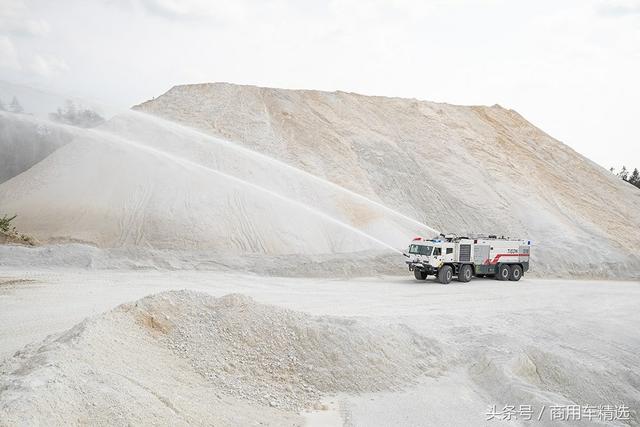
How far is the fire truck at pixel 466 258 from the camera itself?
2352 centimetres

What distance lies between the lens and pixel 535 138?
46.0 meters

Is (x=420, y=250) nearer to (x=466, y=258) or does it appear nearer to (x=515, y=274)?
(x=466, y=258)

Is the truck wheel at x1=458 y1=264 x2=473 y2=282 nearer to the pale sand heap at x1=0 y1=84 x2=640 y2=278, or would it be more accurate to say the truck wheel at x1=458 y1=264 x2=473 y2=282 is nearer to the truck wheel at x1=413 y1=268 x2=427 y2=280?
the truck wheel at x1=413 y1=268 x2=427 y2=280

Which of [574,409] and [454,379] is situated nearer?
[574,409]

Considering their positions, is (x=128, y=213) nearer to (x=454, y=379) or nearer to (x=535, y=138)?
(x=454, y=379)

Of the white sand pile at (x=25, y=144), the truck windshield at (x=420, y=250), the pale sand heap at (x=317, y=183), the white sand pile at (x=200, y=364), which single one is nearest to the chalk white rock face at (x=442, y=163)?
the pale sand heap at (x=317, y=183)

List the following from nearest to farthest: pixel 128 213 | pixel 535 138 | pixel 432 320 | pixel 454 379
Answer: pixel 454 379
pixel 432 320
pixel 128 213
pixel 535 138

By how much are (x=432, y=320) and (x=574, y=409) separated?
→ 518cm

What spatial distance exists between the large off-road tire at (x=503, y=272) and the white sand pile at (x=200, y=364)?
1505 centimetres

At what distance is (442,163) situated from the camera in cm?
3853

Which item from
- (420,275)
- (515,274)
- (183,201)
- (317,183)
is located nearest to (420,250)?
(420,275)

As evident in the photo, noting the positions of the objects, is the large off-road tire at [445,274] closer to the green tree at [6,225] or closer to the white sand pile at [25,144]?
the green tree at [6,225]

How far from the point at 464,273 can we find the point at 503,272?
107 inches

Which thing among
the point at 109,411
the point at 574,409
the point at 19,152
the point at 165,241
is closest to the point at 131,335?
the point at 109,411
